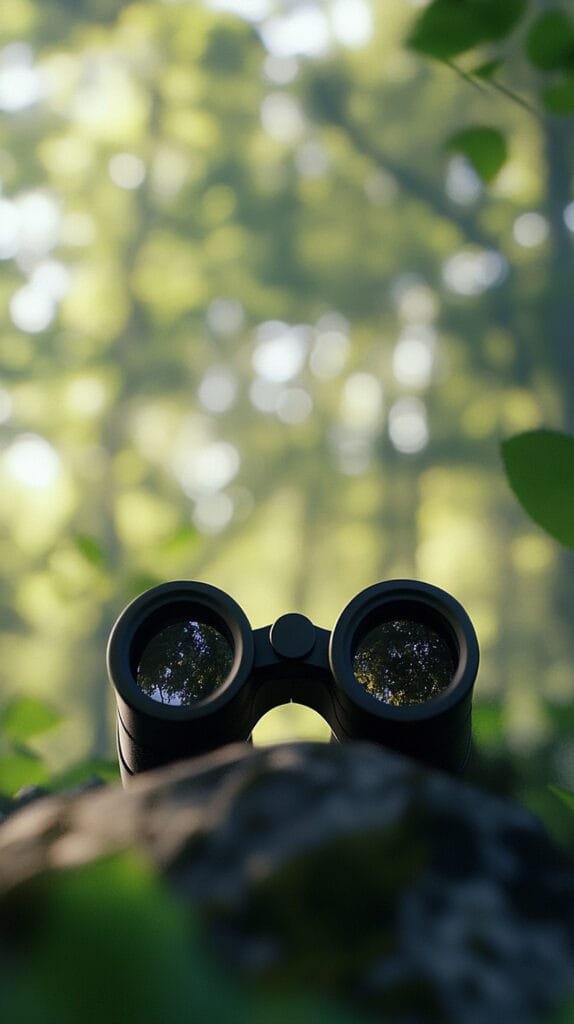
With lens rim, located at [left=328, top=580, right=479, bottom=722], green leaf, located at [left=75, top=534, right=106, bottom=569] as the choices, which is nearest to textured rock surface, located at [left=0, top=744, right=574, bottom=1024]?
lens rim, located at [left=328, top=580, right=479, bottom=722]

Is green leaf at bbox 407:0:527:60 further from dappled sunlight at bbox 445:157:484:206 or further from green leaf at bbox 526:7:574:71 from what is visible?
dappled sunlight at bbox 445:157:484:206

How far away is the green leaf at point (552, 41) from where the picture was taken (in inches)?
19.2

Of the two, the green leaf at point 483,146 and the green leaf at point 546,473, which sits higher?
the green leaf at point 483,146

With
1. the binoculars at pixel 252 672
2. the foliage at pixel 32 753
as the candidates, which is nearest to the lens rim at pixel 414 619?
the binoculars at pixel 252 672

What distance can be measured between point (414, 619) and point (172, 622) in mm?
207

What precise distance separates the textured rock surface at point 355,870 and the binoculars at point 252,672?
0.31m

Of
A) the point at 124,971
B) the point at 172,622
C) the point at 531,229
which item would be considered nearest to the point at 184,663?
the point at 172,622

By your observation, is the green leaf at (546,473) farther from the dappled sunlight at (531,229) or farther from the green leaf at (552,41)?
the dappled sunlight at (531,229)

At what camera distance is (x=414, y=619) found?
72 centimetres

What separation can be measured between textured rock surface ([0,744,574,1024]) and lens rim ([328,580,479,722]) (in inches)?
11.7

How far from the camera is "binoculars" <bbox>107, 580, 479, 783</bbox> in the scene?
25.3 inches

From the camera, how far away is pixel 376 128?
30.3ft

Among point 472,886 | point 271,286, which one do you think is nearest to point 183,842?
point 472,886

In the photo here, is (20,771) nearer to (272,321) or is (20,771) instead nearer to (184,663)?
(184,663)
